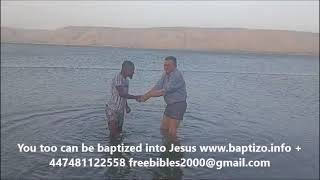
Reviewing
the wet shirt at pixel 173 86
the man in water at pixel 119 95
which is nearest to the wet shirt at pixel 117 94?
the man in water at pixel 119 95

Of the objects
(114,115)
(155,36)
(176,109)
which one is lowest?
(114,115)

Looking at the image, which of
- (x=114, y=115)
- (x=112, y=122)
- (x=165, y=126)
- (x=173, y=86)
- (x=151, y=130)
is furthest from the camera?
(x=151, y=130)

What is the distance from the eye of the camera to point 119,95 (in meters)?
6.00

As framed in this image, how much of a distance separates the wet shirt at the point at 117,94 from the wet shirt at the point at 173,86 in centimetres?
52

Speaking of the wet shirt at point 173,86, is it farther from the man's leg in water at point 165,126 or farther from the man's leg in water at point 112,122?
the man's leg in water at point 112,122

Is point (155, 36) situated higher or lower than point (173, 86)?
higher

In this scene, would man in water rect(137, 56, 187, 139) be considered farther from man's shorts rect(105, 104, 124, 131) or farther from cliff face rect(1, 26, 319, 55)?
cliff face rect(1, 26, 319, 55)

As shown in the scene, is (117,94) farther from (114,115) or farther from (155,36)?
(155,36)

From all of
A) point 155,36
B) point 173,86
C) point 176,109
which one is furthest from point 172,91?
point 155,36

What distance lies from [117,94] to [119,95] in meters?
0.04

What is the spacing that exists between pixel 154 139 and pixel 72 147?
1.43 meters

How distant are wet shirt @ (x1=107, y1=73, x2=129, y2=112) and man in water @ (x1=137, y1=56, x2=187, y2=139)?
0.28 metres

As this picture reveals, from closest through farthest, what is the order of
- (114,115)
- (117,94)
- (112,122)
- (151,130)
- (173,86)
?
(173,86) < (117,94) < (114,115) < (112,122) < (151,130)

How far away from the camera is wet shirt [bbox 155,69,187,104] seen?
19.4ft
